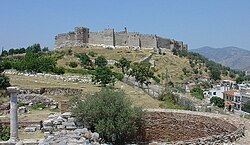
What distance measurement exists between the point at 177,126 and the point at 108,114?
4097 mm

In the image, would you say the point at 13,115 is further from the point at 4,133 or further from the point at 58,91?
the point at 58,91

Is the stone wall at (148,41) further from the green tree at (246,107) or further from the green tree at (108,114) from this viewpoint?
the green tree at (108,114)

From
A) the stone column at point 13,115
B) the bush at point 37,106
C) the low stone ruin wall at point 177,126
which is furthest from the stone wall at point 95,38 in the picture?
→ the stone column at point 13,115

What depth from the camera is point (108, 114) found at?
15.2m

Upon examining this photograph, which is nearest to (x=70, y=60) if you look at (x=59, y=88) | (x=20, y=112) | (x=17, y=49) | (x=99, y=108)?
(x=17, y=49)

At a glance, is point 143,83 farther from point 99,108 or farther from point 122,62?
point 99,108

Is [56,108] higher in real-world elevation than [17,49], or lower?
lower

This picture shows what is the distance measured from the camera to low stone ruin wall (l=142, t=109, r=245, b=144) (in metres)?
16.7

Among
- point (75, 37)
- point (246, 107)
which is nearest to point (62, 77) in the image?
point (246, 107)

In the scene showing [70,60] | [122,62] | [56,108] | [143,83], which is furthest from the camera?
[70,60]

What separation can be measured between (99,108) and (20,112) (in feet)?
19.3

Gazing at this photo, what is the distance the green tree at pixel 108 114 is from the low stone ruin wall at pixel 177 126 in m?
2.16

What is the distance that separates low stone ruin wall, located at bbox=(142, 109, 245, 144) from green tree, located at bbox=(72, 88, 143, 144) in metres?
2.16

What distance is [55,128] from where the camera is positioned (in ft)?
48.9
